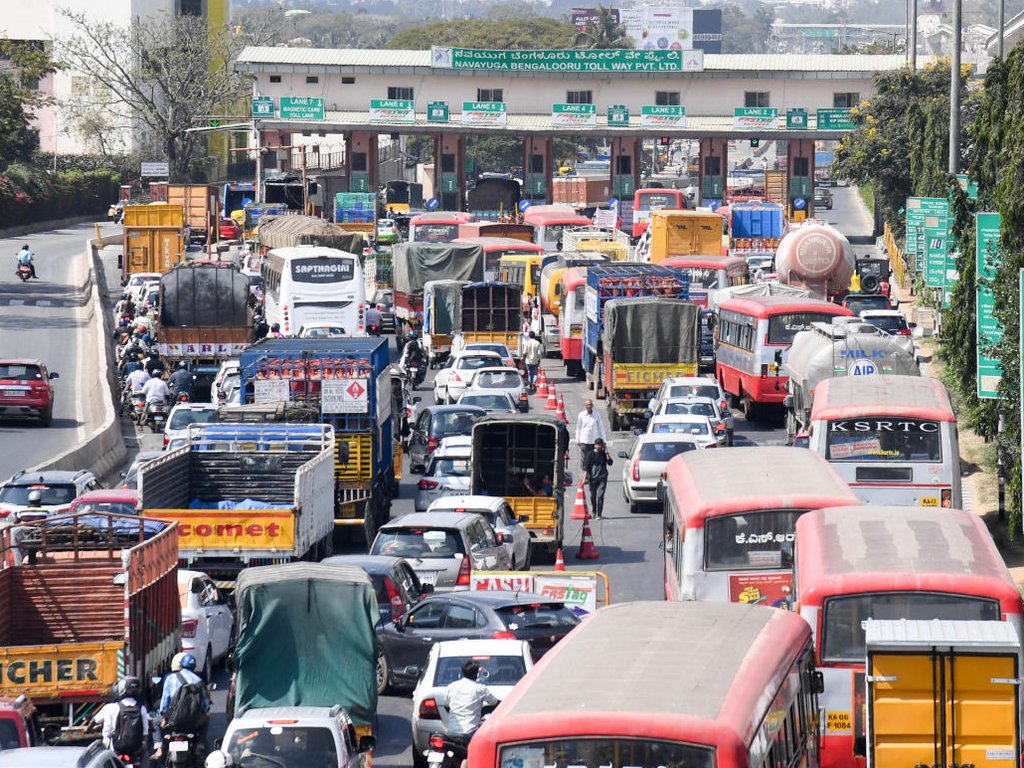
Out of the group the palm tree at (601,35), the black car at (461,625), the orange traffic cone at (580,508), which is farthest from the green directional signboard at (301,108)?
the black car at (461,625)

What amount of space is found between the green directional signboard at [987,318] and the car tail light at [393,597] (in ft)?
25.7

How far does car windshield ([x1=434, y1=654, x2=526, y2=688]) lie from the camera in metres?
17.0

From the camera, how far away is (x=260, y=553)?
23219mm

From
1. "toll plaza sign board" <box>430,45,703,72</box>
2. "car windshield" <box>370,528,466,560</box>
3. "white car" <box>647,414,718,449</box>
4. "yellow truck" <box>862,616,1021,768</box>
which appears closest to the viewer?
"yellow truck" <box>862,616,1021,768</box>

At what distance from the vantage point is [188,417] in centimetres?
3291

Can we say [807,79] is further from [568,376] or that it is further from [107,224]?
[568,376]

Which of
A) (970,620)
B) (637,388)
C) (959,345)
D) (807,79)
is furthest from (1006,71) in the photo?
(807,79)

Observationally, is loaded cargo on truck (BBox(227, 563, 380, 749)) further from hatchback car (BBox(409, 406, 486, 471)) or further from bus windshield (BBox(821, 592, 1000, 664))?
hatchback car (BBox(409, 406, 486, 471))

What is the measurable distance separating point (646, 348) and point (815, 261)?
11.5 metres

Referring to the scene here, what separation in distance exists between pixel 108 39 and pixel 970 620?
94601 millimetres

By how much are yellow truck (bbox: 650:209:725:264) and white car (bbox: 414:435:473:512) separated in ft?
103

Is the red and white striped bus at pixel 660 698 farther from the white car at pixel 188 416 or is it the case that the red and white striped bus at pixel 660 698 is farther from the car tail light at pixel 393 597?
the white car at pixel 188 416

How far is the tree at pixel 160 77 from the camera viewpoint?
10138 cm

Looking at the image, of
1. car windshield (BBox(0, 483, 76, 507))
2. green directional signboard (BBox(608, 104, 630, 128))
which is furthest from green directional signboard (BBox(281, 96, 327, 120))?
car windshield (BBox(0, 483, 76, 507))
